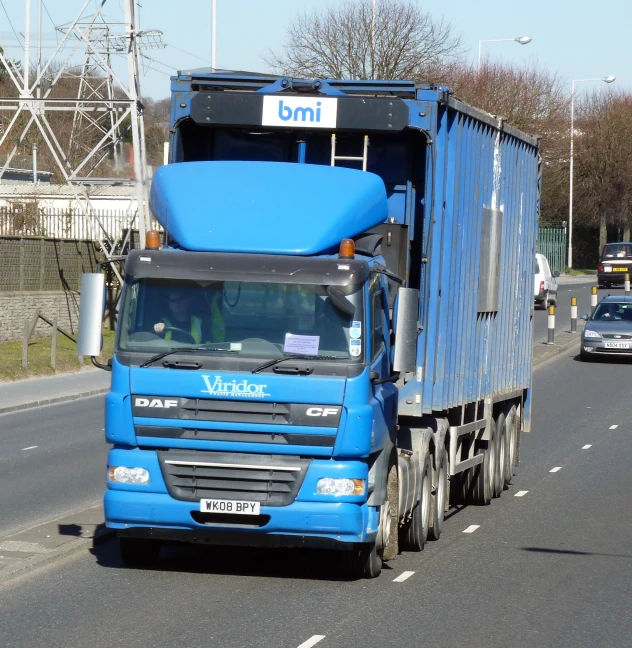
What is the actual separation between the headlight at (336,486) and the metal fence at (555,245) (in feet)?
218

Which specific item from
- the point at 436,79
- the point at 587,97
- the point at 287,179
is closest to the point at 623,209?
the point at 587,97

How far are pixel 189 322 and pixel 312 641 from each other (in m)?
2.37

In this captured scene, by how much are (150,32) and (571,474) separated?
22522 millimetres

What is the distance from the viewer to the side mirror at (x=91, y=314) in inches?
327

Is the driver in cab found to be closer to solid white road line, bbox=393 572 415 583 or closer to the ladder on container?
solid white road line, bbox=393 572 415 583

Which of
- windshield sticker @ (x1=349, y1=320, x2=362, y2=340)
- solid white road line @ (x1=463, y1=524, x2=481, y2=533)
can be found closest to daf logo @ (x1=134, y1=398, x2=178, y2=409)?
windshield sticker @ (x1=349, y1=320, x2=362, y2=340)

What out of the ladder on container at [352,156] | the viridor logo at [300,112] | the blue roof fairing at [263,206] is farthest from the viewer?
the ladder on container at [352,156]

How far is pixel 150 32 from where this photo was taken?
3362 cm

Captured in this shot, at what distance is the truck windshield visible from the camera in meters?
8.20

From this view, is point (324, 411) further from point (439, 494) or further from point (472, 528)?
point (472, 528)

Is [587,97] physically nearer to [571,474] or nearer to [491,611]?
[571,474]

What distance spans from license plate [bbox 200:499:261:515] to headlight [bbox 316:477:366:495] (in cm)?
42

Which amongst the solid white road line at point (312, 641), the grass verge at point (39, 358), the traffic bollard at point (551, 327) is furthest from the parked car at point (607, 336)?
the solid white road line at point (312, 641)

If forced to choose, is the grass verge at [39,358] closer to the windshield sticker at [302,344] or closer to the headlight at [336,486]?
the windshield sticker at [302,344]
